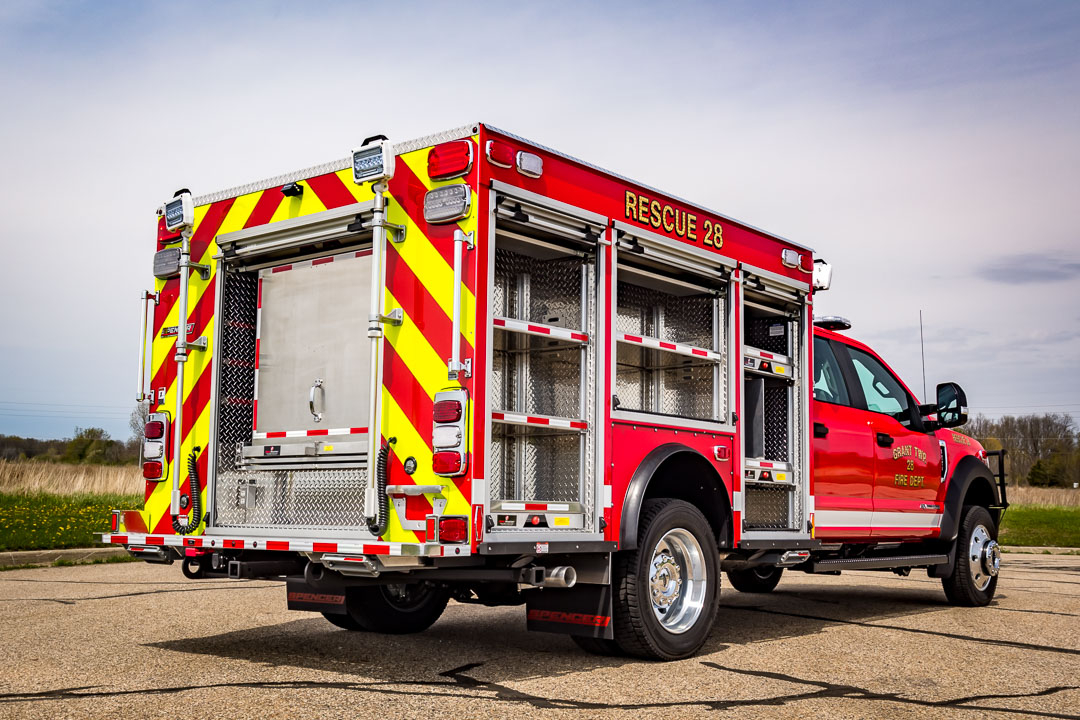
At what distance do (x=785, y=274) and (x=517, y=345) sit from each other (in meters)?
2.65

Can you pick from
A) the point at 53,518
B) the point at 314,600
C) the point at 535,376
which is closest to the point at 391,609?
the point at 314,600

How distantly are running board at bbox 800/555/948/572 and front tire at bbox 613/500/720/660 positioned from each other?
70.1 inches

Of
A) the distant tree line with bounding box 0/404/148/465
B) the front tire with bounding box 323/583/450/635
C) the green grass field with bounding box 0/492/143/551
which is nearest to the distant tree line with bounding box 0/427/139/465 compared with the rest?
the distant tree line with bounding box 0/404/148/465

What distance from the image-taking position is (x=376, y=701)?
534cm

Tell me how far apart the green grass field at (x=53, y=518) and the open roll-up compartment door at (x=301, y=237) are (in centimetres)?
620

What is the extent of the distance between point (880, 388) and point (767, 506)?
228 cm

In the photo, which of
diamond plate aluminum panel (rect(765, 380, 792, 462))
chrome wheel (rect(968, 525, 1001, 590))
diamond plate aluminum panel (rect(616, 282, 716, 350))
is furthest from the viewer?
chrome wheel (rect(968, 525, 1001, 590))

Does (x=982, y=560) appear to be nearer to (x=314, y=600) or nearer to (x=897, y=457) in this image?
(x=897, y=457)

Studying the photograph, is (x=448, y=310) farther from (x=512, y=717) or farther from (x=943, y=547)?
(x=943, y=547)

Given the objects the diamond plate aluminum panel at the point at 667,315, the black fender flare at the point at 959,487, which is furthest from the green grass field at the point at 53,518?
the black fender flare at the point at 959,487

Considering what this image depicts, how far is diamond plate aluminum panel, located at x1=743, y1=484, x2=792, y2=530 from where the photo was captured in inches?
310

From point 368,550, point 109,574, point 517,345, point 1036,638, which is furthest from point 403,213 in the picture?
point 109,574

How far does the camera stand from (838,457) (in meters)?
8.76

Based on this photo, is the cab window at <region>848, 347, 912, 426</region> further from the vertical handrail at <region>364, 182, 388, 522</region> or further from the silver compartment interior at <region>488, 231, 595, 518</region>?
the vertical handrail at <region>364, 182, 388, 522</region>
